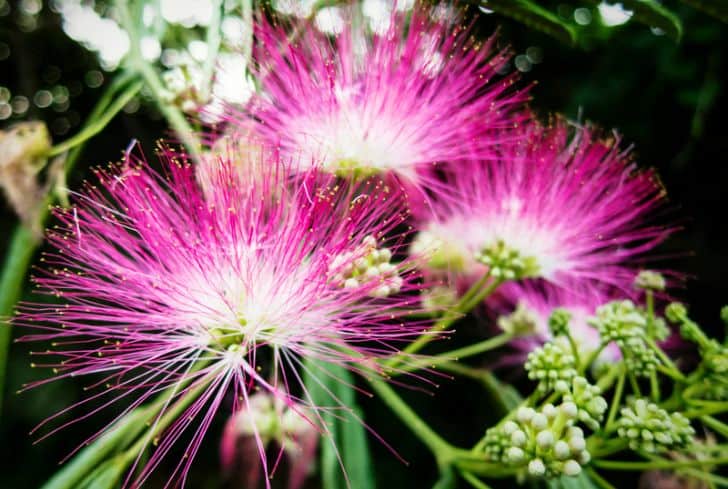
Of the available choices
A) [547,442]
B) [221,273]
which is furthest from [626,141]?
[221,273]

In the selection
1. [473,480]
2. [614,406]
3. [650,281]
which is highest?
[650,281]

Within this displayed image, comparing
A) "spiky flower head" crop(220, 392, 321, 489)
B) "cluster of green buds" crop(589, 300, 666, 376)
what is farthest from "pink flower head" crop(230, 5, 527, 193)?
"spiky flower head" crop(220, 392, 321, 489)

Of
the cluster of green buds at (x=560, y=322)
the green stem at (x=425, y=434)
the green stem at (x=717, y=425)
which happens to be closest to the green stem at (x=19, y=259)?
the green stem at (x=425, y=434)

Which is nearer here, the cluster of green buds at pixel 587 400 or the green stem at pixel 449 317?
the cluster of green buds at pixel 587 400

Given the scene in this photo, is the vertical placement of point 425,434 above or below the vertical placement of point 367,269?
below

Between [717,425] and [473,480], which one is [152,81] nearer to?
[473,480]

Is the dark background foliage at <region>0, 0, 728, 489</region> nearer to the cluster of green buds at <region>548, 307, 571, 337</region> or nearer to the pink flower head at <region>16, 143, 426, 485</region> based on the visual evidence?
the cluster of green buds at <region>548, 307, 571, 337</region>

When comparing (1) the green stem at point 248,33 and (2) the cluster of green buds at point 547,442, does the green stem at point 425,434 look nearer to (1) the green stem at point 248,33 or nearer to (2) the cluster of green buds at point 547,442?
(2) the cluster of green buds at point 547,442

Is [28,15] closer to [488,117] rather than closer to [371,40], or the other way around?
[371,40]
